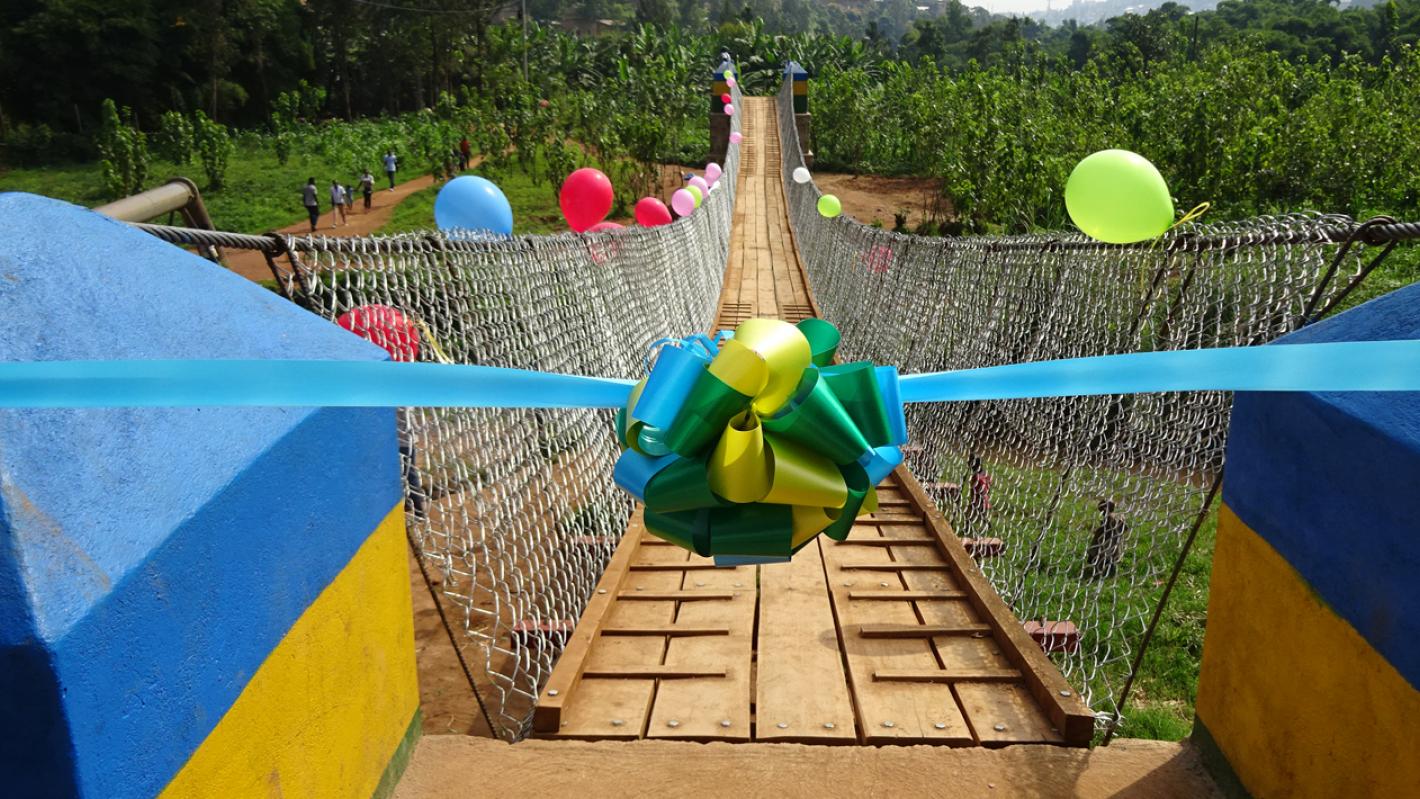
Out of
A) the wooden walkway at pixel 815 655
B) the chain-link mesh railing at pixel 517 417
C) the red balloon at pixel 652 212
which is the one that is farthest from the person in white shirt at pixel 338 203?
the wooden walkway at pixel 815 655

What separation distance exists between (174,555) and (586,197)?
23.6ft

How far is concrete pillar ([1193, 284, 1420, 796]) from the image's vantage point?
1121 millimetres

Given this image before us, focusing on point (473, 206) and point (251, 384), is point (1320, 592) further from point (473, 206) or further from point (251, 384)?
point (473, 206)

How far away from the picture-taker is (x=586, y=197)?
787 centimetres

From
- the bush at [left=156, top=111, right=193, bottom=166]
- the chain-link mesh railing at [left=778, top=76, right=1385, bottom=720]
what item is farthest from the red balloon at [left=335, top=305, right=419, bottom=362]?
the bush at [left=156, top=111, right=193, bottom=166]

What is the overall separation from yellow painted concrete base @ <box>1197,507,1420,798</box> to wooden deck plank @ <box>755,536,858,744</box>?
0.69 metres

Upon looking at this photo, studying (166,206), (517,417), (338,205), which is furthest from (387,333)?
(338,205)

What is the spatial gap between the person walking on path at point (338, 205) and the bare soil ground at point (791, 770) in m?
19.3

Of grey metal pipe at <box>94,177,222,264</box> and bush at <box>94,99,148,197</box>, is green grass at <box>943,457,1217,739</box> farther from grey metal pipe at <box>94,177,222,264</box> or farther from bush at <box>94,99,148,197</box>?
bush at <box>94,99,148,197</box>

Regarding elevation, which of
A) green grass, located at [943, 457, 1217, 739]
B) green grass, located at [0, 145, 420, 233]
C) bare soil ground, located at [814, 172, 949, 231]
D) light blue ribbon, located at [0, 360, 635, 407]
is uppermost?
light blue ribbon, located at [0, 360, 635, 407]

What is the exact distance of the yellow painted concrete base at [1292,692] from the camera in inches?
44.9

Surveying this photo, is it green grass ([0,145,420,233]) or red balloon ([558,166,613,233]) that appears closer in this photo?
red balloon ([558,166,613,233])

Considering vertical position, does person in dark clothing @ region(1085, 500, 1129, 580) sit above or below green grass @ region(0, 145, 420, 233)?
above

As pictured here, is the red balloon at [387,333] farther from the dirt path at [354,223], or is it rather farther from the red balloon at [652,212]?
the dirt path at [354,223]
